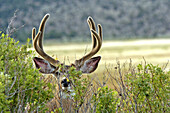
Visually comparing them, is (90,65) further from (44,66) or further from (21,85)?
(21,85)

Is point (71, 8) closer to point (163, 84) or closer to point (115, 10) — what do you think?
point (115, 10)

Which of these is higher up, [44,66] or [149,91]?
[44,66]

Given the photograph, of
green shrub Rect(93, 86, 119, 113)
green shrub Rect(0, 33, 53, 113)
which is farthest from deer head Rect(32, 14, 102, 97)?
green shrub Rect(93, 86, 119, 113)

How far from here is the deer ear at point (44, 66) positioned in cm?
747

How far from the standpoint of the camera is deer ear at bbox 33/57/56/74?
294 inches

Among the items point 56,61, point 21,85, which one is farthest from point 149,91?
point 56,61

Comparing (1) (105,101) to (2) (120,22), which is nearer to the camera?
(1) (105,101)

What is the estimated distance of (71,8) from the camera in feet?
184

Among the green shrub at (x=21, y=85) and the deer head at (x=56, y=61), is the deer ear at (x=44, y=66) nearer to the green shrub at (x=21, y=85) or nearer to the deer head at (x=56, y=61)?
the deer head at (x=56, y=61)

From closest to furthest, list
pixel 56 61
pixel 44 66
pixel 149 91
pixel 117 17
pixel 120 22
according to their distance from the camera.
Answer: pixel 149 91 → pixel 44 66 → pixel 56 61 → pixel 120 22 → pixel 117 17

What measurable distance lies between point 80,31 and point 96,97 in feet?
160

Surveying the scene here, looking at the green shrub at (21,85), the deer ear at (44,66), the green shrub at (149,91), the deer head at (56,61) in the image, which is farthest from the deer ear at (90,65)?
the green shrub at (21,85)

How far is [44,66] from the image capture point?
24.7 ft

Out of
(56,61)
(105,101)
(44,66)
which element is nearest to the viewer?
(105,101)
